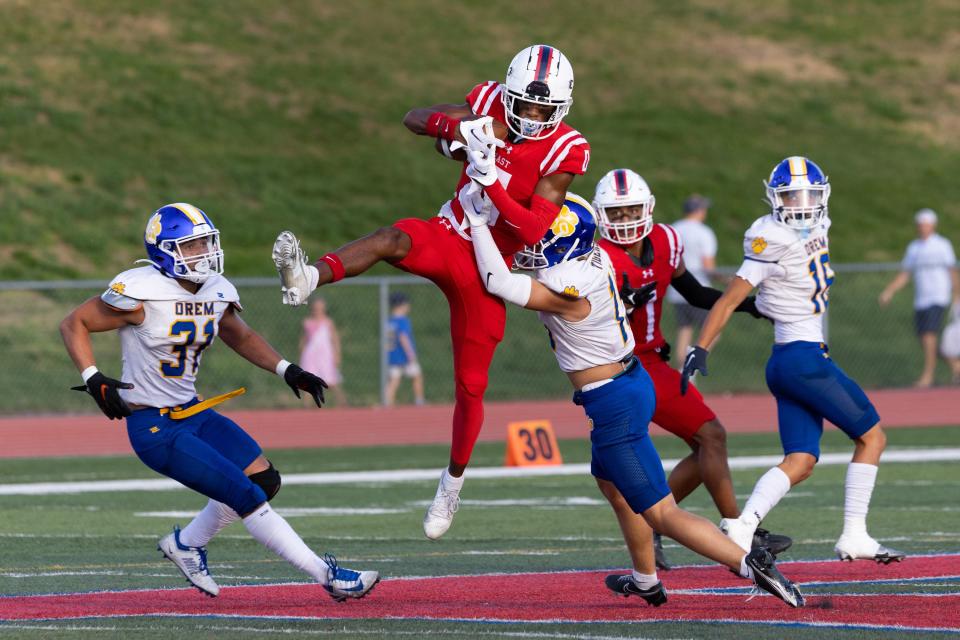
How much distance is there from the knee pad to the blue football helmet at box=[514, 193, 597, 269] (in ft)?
5.05

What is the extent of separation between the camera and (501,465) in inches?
560

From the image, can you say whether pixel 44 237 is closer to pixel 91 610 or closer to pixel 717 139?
pixel 717 139

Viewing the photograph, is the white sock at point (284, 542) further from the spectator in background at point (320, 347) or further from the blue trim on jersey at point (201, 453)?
the spectator in background at point (320, 347)

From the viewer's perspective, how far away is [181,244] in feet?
23.4

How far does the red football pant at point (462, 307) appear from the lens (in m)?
7.66

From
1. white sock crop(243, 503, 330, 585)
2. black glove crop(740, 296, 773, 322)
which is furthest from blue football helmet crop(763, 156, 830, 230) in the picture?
white sock crop(243, 503, 330, 585)

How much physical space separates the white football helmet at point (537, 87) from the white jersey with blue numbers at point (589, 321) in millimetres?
1008

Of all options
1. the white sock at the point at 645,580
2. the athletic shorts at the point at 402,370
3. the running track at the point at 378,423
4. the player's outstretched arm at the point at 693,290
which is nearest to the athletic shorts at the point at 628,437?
the white sock at the point at 645,580

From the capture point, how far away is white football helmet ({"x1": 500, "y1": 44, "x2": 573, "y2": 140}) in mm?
7496

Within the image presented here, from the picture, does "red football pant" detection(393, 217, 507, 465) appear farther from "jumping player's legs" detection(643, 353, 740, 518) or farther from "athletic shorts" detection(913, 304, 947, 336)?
"athletic shorts" detection(913, 304, 947, 336)

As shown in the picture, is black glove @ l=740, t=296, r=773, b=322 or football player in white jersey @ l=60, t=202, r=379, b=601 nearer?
football player in white jersey @ l=60, t=202, r=379, b=601

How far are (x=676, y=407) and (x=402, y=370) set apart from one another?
10862mm

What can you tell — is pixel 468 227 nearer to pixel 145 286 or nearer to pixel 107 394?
pixel 145 286

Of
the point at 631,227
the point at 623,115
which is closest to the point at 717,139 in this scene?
the point at 623,115
